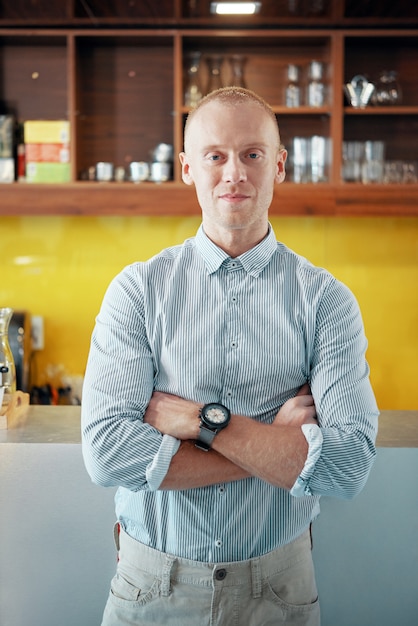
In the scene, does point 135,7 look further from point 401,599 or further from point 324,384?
point 401,599

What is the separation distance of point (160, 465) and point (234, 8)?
6.94 ft

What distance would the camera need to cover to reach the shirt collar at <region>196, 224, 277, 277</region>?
4.88ft

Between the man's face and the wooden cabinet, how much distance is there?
1534mm

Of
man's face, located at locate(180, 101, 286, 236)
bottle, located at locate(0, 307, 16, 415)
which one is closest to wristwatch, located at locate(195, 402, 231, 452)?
man's face, located at locate(180, 101, 286, 236)

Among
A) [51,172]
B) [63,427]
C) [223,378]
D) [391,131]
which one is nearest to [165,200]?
[51,172]

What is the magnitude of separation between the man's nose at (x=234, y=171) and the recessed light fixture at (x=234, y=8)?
167 centimetres

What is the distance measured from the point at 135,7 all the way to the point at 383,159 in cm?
112

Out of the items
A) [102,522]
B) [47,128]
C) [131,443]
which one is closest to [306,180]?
[47,128]

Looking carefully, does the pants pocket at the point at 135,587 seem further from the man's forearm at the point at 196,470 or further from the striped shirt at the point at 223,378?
the man's forearm at the point at 196,470

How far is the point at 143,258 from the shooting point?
3461 mm

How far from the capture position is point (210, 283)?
4.89 feet

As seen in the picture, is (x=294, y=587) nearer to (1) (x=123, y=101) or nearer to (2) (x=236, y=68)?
(2) (x=236, y=68)

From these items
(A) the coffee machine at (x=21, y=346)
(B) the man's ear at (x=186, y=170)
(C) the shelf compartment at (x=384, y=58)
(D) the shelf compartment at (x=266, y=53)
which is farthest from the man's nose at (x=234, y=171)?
(A) the coffee machine at (x=21, y=346)

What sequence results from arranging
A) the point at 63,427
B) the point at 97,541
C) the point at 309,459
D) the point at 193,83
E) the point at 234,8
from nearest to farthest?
the point at 309,459
the point at 97,541
the point at 63,427
the point at 234,8
the point at 193,83
